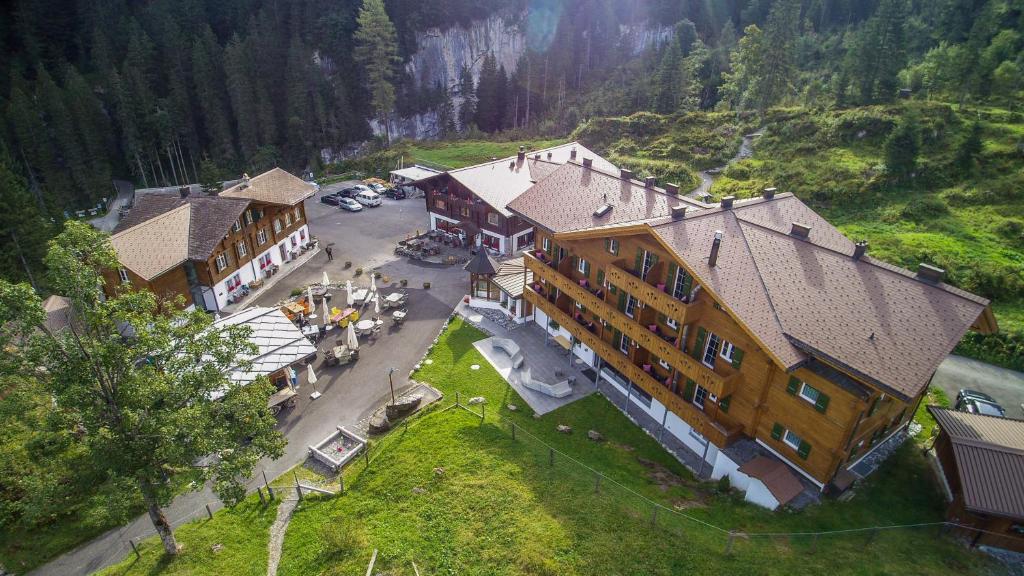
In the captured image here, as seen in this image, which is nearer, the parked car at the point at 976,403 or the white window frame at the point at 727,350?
the white window frame at the point at 727,350

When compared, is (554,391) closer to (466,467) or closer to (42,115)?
(466,467)

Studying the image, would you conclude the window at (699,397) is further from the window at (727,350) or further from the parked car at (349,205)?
the parked car at (349,205)

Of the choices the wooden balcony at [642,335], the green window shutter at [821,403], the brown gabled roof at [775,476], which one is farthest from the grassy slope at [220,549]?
the green window shutter at [821,403]

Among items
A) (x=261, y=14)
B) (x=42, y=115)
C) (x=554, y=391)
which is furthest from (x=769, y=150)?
(x=42, y=115)

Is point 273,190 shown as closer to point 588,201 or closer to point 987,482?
point 588,201

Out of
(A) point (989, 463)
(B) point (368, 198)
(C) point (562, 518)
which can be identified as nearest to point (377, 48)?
(B) point (368, 198)
